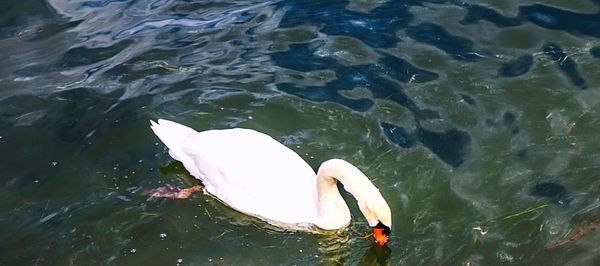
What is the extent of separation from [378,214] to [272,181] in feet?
3.96

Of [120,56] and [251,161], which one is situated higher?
[251,161]

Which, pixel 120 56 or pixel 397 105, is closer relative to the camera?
pixel 397 105

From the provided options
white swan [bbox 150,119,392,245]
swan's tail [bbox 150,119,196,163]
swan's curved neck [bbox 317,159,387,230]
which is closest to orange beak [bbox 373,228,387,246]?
white swan [bbox 150,119,392,245]

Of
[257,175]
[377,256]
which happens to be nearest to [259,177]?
[257,175]

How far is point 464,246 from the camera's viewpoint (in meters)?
6.33

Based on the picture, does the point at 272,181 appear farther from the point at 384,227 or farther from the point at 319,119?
the point at 319,119

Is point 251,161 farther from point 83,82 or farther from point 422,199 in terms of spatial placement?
point 83,82

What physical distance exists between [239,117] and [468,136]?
229 centimetres

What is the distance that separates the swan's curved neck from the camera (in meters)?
6.07

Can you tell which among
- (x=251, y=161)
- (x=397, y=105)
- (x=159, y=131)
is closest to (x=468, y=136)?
(x=397, y=105)

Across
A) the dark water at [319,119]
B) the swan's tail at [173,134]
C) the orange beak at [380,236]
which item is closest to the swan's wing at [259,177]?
the dark water at [319,119]

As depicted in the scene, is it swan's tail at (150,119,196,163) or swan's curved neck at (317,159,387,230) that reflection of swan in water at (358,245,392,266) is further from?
swan's tail at (150,119,196,163)

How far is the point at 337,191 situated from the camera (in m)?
6.57

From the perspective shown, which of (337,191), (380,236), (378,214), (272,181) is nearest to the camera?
(378,214)
